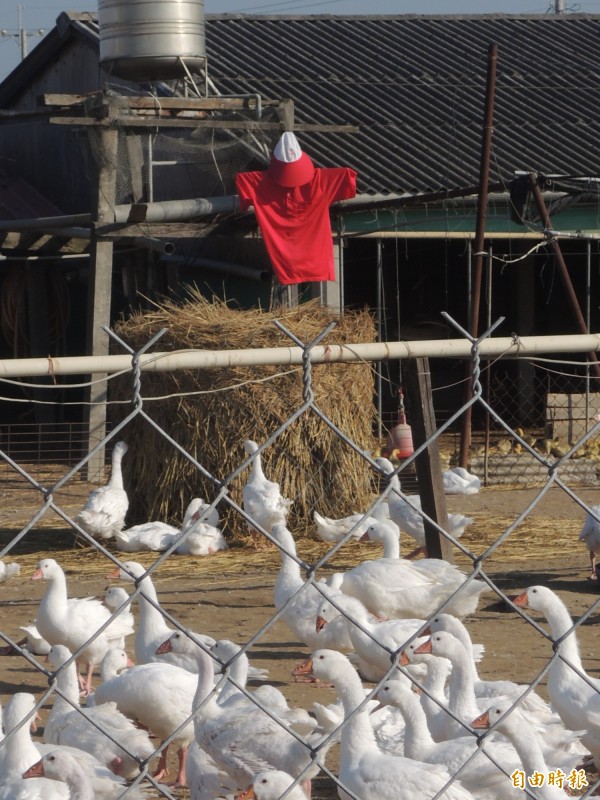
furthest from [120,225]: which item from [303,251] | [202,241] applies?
[202,241]

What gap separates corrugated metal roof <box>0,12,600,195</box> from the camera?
45.5 feet

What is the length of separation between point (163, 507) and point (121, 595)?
11.8 feet

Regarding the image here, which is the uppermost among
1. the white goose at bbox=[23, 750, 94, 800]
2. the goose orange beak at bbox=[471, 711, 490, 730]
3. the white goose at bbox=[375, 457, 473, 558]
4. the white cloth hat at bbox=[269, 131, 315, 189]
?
the white cloth hat at bbox=[269, 131, 315, 189]

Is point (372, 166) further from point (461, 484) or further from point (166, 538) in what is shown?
point (166, 538)

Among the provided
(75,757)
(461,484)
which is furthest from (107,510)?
(75,757)

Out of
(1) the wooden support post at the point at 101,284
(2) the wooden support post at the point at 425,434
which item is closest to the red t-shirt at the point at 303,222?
(1) the wooden support post at the point at 101,284

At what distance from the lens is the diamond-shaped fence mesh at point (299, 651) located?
9.31 feet

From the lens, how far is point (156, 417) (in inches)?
357

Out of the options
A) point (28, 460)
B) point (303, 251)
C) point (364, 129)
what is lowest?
point (28, 460)

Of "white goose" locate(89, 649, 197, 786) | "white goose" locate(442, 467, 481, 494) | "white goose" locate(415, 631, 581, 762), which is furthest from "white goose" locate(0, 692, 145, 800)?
"white goose" locate(442, 467, 481, 494)

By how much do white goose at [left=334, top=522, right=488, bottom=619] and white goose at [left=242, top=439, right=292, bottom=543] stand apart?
2.26 m

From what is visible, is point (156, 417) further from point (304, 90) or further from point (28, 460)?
point (304, 90)

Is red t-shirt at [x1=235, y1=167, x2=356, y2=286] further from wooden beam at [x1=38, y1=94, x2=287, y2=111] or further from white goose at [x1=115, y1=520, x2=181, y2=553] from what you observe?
white goose at [x1=115, y1=520, x2=181, y2=553]

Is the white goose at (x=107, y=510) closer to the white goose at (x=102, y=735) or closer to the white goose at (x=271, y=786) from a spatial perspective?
the white goose at (x=102, y=735)
